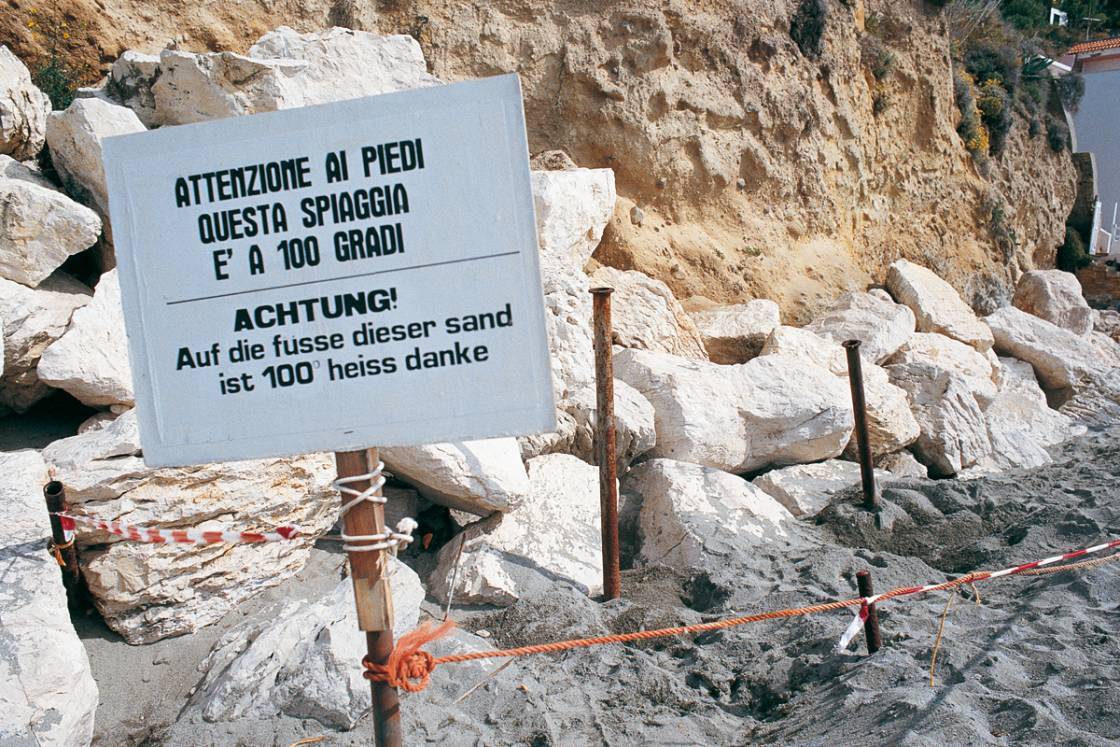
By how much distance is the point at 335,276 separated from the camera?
6.70 ft

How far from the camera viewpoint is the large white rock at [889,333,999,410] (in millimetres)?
8609

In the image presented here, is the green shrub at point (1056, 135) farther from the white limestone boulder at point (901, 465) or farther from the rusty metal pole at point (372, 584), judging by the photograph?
the rusty metal pole at point (372, 584)

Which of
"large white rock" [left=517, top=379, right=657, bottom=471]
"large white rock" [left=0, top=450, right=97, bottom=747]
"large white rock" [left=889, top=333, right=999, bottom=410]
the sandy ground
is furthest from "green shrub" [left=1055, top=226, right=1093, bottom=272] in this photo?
"large white rock" [left=0, top=450, right=97, bottom=747]

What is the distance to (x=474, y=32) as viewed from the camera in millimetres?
8742

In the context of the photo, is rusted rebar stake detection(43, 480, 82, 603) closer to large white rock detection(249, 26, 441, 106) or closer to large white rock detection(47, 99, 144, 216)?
large white rock detection(47, 99, 144, 216)

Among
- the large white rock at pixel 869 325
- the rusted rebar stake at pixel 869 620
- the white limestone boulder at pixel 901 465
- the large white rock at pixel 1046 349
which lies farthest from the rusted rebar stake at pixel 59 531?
the large white rock at pixel 1046 349

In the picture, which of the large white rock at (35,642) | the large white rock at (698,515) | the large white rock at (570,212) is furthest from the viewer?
the large white rock at (570,212)

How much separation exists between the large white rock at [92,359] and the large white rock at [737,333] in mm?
4988

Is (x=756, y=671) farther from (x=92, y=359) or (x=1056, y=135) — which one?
(x=1056, y=135)

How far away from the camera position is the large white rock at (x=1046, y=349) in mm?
9914

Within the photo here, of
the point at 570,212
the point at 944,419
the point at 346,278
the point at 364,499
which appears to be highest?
the point at 570,212

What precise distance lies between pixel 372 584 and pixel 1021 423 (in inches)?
324

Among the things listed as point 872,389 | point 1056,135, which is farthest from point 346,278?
point 1056,135

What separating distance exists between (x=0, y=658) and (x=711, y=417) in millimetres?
4255
